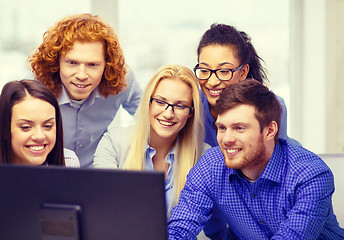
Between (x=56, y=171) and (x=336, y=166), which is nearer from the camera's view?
(x=56, y=171)

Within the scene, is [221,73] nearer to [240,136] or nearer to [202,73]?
[202,73]

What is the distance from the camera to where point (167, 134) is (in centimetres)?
206

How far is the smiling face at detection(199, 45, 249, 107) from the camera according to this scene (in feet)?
7.06

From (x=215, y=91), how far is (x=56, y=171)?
1.25m

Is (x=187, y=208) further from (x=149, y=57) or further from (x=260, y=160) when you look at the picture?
(x=149, y=57)

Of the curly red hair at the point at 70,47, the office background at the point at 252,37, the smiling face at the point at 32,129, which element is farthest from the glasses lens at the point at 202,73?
the office background at the point at 252,37

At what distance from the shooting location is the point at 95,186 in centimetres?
103

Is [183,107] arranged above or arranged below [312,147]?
above

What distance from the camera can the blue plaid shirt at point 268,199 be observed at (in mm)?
1594

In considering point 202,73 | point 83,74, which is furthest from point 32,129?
point 202,73

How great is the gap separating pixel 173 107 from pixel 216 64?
0.31m

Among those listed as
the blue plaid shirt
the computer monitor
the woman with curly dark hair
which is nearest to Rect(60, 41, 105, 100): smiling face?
the woman with curly dark hair

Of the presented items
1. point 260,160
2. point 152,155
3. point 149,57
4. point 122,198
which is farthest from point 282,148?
point 149,57

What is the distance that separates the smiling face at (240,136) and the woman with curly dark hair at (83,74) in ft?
2.63
